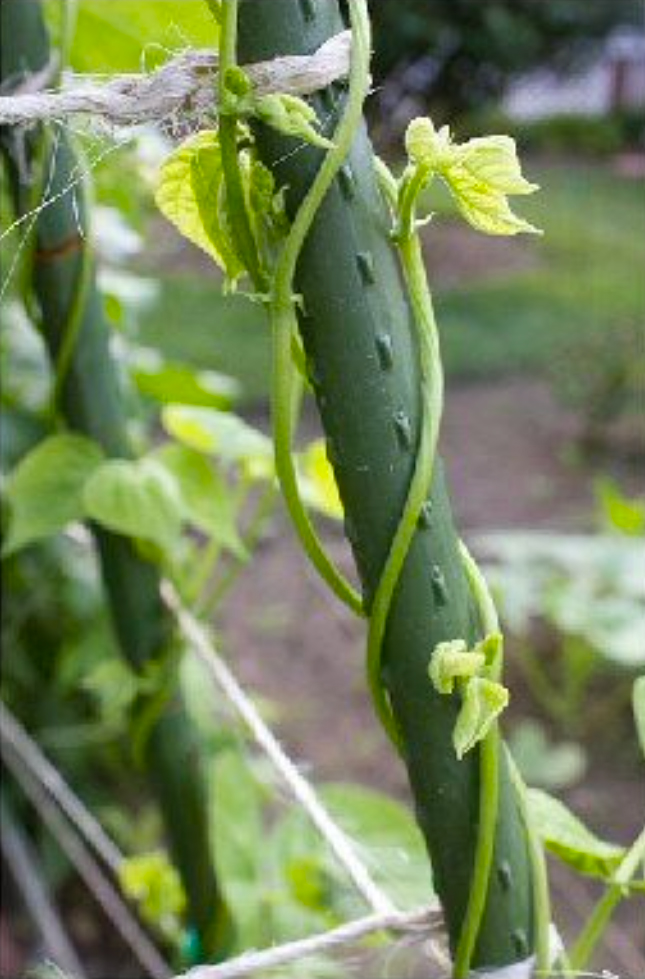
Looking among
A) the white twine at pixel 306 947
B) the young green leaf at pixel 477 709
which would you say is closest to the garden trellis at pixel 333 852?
the white twine at pixel 306 947

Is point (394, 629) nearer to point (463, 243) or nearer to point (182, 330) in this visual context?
point (182, 330)

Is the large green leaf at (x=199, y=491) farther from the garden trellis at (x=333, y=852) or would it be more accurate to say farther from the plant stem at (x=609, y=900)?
the plant stem at (x=609, y=900)

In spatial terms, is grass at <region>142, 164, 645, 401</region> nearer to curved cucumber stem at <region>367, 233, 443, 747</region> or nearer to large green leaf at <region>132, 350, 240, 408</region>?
large green leaf at <region>132, 350, 240, 408</region>

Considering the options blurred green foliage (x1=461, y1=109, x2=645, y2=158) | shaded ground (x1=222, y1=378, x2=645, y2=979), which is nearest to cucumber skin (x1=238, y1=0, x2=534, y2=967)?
shaded ground (x1=222, y1=378, x2=645, y2=979)

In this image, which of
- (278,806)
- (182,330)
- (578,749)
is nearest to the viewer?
(278,806)

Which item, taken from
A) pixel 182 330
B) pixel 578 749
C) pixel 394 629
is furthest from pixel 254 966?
pixel 182 330

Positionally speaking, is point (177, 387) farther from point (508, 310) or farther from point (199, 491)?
point (508, 310)

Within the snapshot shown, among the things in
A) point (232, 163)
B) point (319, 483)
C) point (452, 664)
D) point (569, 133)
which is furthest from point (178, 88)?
point (569, 133)
